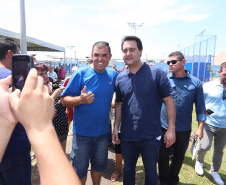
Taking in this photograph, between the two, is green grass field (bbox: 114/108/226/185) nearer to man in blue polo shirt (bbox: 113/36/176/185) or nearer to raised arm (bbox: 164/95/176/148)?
man in blue polo shirt (bbox: 113/36/176/185)

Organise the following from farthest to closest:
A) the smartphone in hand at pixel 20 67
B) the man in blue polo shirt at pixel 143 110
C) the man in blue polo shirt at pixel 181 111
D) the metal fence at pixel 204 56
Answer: the metal fence at pixel 204 56, the man in blue polo shirt at pixel 181 111, the man in blue polo shirt at pixel 143 110, the smartphone in hand at pixel 20 67

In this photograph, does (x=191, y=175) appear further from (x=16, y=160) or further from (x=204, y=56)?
(x=204, y=56)

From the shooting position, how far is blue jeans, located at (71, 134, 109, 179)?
223 centimetres

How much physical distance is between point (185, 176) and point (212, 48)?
8960mm

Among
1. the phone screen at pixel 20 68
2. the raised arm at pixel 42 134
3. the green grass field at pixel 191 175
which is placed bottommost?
the green grass field at pixel 191 175

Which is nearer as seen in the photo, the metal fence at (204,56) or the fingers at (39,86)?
the fingers at (39,86)

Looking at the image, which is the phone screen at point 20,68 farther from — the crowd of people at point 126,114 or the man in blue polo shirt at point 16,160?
the man in blue polo shirt at point 16,160

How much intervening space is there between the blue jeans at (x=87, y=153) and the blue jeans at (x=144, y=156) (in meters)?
0.32

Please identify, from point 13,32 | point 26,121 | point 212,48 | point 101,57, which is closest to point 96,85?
point 101,57

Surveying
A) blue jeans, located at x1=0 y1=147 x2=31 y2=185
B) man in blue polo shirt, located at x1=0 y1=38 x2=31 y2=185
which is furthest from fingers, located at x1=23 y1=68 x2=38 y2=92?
blue jeans, located at x1=0 y1=147 x2=31 y2=185

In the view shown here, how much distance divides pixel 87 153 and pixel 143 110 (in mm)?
976

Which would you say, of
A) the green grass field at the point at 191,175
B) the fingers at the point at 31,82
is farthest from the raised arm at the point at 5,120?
the green grass field at the point at 191,175

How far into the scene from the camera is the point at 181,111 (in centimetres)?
266

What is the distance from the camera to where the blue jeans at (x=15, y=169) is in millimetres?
1599
